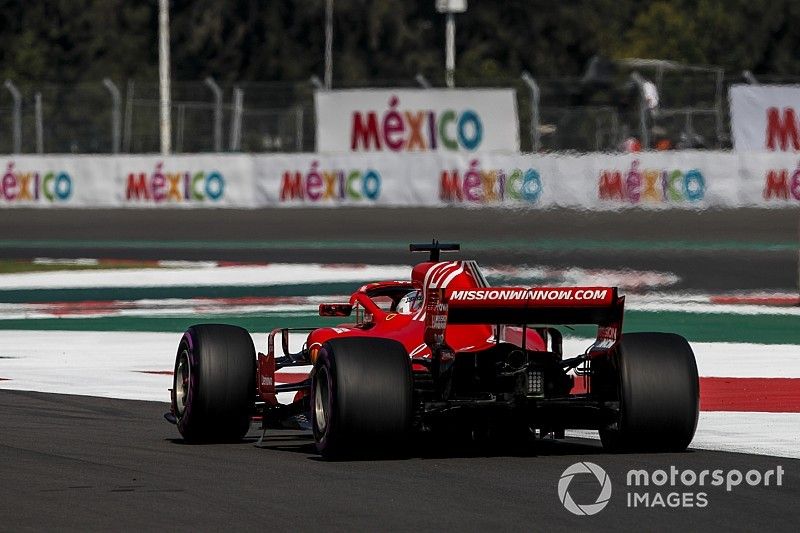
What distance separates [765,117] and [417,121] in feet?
20.5

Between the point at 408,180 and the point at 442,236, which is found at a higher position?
the point at 408,180

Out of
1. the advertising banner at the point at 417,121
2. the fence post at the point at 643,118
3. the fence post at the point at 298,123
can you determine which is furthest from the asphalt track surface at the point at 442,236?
the fence post at the point at 643,118

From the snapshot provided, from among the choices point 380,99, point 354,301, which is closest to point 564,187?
point 380,99

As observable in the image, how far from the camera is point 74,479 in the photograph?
9.00 metres

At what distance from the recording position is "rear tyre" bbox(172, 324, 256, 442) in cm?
1030

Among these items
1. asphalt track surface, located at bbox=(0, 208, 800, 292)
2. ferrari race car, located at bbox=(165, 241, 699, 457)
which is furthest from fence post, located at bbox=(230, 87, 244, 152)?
ferrari race car, located at bbox=(165, 241, 699, 457)

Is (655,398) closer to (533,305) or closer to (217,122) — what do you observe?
(533,305)

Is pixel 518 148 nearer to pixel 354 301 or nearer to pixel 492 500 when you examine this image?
pixel 354 301

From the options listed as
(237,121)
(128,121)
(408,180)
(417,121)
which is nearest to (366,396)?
(408,180)

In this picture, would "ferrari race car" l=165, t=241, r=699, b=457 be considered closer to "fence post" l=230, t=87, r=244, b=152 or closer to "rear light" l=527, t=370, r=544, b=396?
"rear light" l=527, t=370, r=544, b=396

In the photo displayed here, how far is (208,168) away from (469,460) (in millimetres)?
25853

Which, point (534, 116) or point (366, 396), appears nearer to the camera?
point (366, 396)

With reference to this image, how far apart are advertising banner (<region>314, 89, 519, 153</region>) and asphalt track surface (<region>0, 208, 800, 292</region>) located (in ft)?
5.94

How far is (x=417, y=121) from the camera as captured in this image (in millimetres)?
35062
